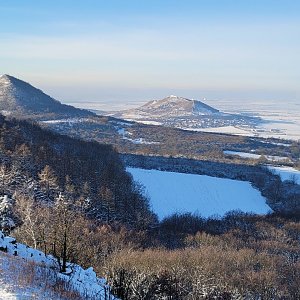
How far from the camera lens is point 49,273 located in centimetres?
1541

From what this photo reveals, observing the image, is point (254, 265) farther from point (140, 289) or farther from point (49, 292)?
point (49, 292)

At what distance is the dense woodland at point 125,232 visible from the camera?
99.1 ft

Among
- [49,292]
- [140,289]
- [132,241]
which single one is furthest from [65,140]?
[49,292]

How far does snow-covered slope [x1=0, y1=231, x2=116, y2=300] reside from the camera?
42.4ft

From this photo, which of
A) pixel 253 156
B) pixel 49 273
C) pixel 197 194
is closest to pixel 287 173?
pixel 253 156

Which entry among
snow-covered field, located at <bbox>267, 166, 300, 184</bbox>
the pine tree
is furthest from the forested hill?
snow-covered field, located at <bbox>267, 166, 300, 184</bbox>

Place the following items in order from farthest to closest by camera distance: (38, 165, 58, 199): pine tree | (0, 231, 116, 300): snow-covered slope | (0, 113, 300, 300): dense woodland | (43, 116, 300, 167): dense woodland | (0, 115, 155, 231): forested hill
Answer: (43, 116, 300, 167): dense woodland
(38, 165, 58, 199): pine tree
(0, 115, 155, 231): forested hill
(0, 113, 300, 300): dense woodland
(0, 231, 116, 300): snow-covered slope

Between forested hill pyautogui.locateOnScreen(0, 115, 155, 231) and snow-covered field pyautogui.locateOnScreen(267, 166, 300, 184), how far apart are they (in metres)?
59.3

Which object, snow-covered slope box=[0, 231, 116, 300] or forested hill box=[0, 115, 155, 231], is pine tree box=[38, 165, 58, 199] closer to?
forested hill box=[0, 115, 155, 231]

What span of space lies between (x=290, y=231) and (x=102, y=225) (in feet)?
110

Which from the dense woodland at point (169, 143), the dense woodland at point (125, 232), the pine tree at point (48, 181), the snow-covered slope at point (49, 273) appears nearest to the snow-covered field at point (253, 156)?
the dense woodland at point (169, 143)

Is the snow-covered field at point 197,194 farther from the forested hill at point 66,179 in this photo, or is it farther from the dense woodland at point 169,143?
the dense woodland at point 169,143

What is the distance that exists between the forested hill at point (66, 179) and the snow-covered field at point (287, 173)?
59.3 meters

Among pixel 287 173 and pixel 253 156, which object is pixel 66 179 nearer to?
pixel 287 173
